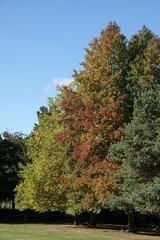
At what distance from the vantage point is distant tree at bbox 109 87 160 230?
2083 centimetres

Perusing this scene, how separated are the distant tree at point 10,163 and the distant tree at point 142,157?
67.2 feet

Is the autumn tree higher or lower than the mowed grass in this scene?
higher

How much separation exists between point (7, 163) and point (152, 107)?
27487 mm

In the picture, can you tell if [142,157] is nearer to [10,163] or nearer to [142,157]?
[142,157]

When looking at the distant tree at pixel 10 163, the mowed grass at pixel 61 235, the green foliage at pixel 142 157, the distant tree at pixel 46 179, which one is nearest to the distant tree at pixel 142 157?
the green foliage at pixel 142 157

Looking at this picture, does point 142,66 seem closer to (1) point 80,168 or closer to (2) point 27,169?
(1) point 80,168

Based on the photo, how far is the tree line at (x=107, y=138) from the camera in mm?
21953

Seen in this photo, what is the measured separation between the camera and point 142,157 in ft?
68.9

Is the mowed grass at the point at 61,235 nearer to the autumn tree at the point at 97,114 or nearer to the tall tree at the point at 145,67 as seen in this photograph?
the autumn tree at the point at 97,114

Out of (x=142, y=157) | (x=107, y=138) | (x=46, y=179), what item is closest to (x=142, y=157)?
(x=142, y=157)

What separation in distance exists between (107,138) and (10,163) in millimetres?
21880

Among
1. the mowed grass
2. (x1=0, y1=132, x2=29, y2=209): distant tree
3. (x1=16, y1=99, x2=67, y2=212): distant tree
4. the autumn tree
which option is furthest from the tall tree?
(x1=0, y1=132, x2=29, y2=209): distant tree

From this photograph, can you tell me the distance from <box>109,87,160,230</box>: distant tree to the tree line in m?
0.06

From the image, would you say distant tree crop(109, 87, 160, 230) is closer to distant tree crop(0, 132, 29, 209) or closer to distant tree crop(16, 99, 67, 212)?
distant tree crop(16, 99, 67, 212)
